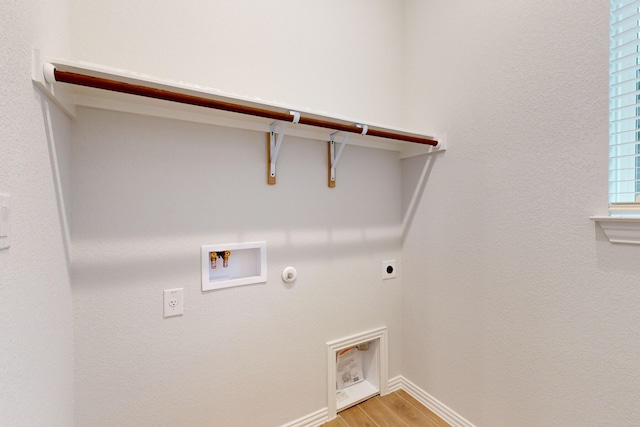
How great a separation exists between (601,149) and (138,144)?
1.83 metres

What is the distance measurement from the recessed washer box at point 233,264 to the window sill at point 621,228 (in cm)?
140

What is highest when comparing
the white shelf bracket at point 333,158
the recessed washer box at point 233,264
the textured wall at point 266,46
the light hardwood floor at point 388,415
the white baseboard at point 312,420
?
the textured wall at point 266,46

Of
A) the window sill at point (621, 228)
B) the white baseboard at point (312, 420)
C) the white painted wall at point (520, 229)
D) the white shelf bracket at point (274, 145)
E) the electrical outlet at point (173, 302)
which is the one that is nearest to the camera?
the window sill at point (621, 228)

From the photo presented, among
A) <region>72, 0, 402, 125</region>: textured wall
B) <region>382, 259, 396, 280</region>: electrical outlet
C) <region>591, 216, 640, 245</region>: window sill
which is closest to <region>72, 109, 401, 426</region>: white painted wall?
<region>382, 259, 396, 280</region>: electrical outlet

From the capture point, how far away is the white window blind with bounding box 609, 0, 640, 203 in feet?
3.22

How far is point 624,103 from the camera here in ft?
3.34

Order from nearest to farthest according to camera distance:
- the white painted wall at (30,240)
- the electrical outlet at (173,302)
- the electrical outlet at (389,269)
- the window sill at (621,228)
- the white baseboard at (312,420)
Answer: the white painted wall at (30,240) < the window sill at (621,228) < the electrical outlet at (173,302) < the white baseboard at (312,420) < the electrical outlet at (389,269)

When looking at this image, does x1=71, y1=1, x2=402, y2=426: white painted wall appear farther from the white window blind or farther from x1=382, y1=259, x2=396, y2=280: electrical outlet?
the white window blind

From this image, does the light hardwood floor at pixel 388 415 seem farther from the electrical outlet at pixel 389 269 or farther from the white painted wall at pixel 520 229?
the electrical outlet at pixel 389 269

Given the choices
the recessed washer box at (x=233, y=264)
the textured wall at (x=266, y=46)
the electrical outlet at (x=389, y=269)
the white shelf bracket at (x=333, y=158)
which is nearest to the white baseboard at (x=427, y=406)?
the electrical outlet at (x=389, y=269)

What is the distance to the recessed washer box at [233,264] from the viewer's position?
49.6 inches

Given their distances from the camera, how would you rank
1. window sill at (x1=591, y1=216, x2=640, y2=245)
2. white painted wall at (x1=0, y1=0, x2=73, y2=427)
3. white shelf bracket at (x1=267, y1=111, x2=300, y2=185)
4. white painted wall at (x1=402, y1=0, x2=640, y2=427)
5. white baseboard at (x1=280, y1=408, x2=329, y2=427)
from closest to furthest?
white painted wall at (x1=0, y1=0, x2=73, y2=427)
window sill at (x1=591, y1=216, x2=640, y2=245)
white painted wall at (x1=402, y1=0, x2=640, y2=427)
white shelf bracket at (x1=267, y1=111, x2=300, y2=185)
white baseboard at (x1=280, y1=408, x2=329, y2=427)

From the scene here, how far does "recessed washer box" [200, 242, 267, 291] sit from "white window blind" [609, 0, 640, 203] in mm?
1487

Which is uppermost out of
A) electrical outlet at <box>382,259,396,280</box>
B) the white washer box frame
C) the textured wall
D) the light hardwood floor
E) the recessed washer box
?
the textured wall
